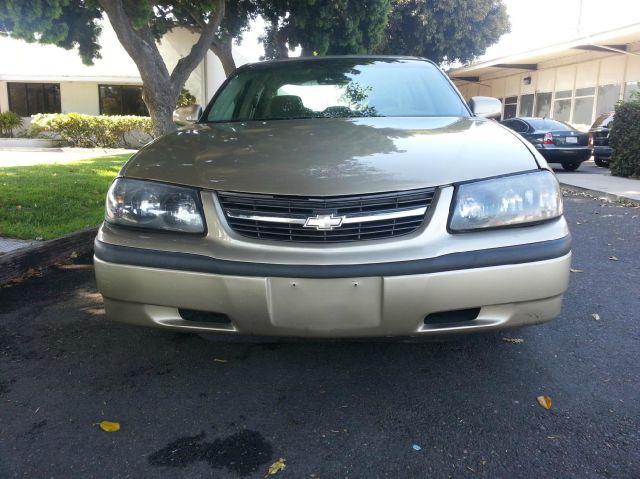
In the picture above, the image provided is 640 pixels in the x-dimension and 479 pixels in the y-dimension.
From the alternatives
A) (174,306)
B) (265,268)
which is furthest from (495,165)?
(174,306)

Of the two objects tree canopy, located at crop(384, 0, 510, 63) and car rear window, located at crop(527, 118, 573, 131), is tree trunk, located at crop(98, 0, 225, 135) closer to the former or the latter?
car rear window, located at crop(527, 118, 573, 131)

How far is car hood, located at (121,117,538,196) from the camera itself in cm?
208

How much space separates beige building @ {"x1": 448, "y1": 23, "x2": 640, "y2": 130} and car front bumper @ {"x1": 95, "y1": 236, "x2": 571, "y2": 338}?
1571 centimetres

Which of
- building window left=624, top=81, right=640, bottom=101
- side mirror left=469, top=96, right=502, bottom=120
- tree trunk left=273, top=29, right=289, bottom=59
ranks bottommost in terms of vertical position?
side mirror left=469, top=96, right=502, bottom=120

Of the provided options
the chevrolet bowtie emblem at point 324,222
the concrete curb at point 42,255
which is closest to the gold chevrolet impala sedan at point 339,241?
the chevrolet bowtie emblem at point 324,222

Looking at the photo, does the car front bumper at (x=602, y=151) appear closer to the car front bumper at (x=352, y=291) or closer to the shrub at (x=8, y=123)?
the car front bumper at (x=352, y=291)

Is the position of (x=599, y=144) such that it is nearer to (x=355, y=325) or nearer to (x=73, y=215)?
(x=73, y=215)

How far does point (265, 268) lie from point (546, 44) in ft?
65.7

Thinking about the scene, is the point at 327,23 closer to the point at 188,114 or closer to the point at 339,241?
the point at 188,114

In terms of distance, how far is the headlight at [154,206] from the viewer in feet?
7.09

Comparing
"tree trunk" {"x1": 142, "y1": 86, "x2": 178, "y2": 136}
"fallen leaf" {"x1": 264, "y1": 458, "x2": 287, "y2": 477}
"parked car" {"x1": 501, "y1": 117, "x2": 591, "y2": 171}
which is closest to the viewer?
"fallen leaf" {"x1": 264, "y1": 458, "x2": 287, "y2": 477}

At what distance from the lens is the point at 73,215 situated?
220 inches

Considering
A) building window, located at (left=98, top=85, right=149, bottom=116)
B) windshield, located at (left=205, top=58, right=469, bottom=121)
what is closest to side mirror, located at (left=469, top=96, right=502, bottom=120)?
windshield, located at (left=205, top=58, right=469, bottom=121)

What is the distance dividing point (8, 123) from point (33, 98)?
267cm
